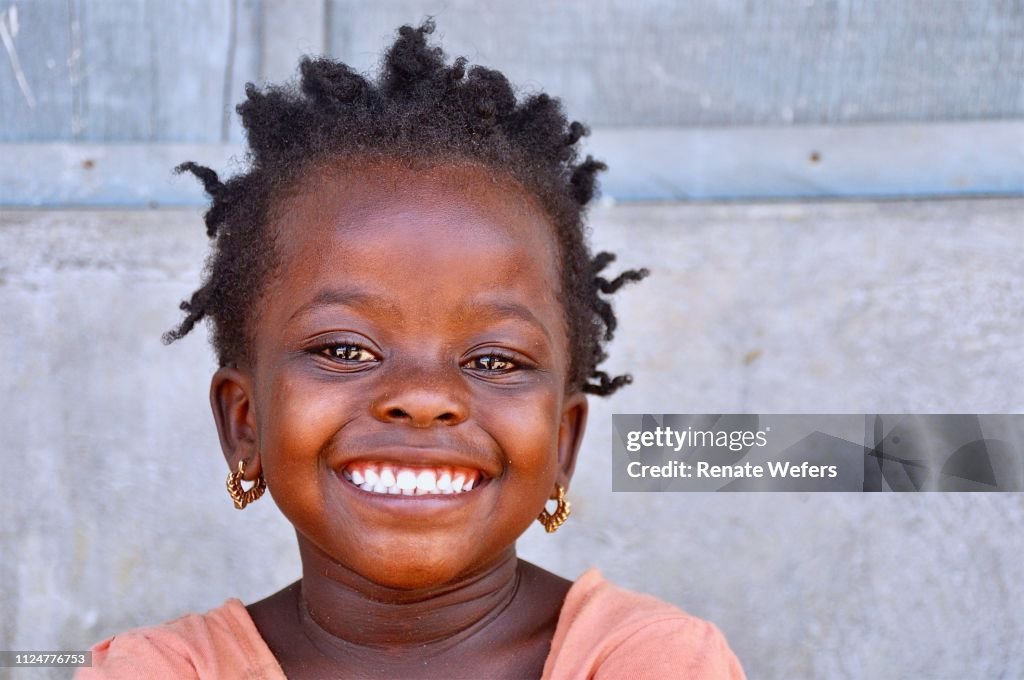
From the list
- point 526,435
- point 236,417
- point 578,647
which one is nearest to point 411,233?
point 526,435

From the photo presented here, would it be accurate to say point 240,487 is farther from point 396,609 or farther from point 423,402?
point 423,402

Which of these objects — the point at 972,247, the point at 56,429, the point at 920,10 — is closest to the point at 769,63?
the point at 920,10

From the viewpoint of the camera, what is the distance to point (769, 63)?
2.75 meters

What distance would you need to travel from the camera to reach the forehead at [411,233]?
174 centimetres

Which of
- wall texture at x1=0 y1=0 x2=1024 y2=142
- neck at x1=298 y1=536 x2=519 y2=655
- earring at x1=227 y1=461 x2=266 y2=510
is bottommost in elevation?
neck at x1=298 y1=536 x2=519 y2=655

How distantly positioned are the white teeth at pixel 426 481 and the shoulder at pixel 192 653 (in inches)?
15.5

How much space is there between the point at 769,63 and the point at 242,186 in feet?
4.08

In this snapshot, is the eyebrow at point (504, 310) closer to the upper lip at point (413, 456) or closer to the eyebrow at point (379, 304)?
the eyebrow at point (379, 304)

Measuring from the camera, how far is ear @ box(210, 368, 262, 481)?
1.95 meters

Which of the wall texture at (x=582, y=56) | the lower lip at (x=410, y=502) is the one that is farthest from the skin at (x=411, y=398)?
the wall texture at (x=582, y=56)

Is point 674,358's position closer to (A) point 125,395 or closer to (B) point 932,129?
(B) point 932,129

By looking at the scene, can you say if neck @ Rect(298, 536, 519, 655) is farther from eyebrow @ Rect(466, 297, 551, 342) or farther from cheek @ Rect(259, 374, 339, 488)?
eyebrow @ Rect(466, 297, 551, 342)

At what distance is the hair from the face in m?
0.06

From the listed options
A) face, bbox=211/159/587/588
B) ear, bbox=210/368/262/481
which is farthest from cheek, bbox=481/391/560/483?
ear, bbox=210/368/262/481
